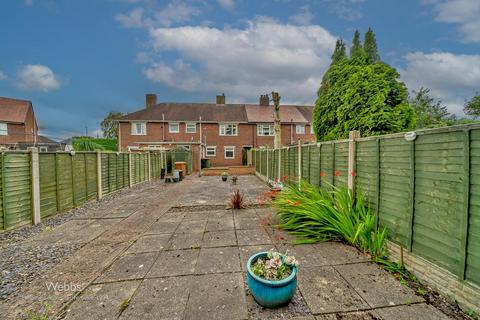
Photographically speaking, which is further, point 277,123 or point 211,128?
point 211,128

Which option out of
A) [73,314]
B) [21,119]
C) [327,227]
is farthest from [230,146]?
[21,119]

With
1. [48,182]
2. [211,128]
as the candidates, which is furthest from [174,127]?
[48,182]

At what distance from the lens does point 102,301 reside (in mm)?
2039

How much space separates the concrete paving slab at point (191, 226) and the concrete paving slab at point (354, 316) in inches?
107

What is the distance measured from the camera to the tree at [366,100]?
4663 mm

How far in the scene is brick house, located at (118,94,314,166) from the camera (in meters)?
21.1

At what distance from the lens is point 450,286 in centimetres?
193

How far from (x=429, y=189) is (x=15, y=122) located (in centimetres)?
3349

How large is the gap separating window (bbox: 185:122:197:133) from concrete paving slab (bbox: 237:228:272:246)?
19.2 meters

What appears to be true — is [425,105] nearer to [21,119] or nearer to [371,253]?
[371,253]

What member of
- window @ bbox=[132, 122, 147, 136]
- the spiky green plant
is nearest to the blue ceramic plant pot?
the spiky green plant

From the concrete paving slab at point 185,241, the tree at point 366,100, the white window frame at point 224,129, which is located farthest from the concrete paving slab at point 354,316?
the white window frame at point 224,129

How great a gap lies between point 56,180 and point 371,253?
7.25 m

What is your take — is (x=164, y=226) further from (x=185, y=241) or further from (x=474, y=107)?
(x=474, y=107)
